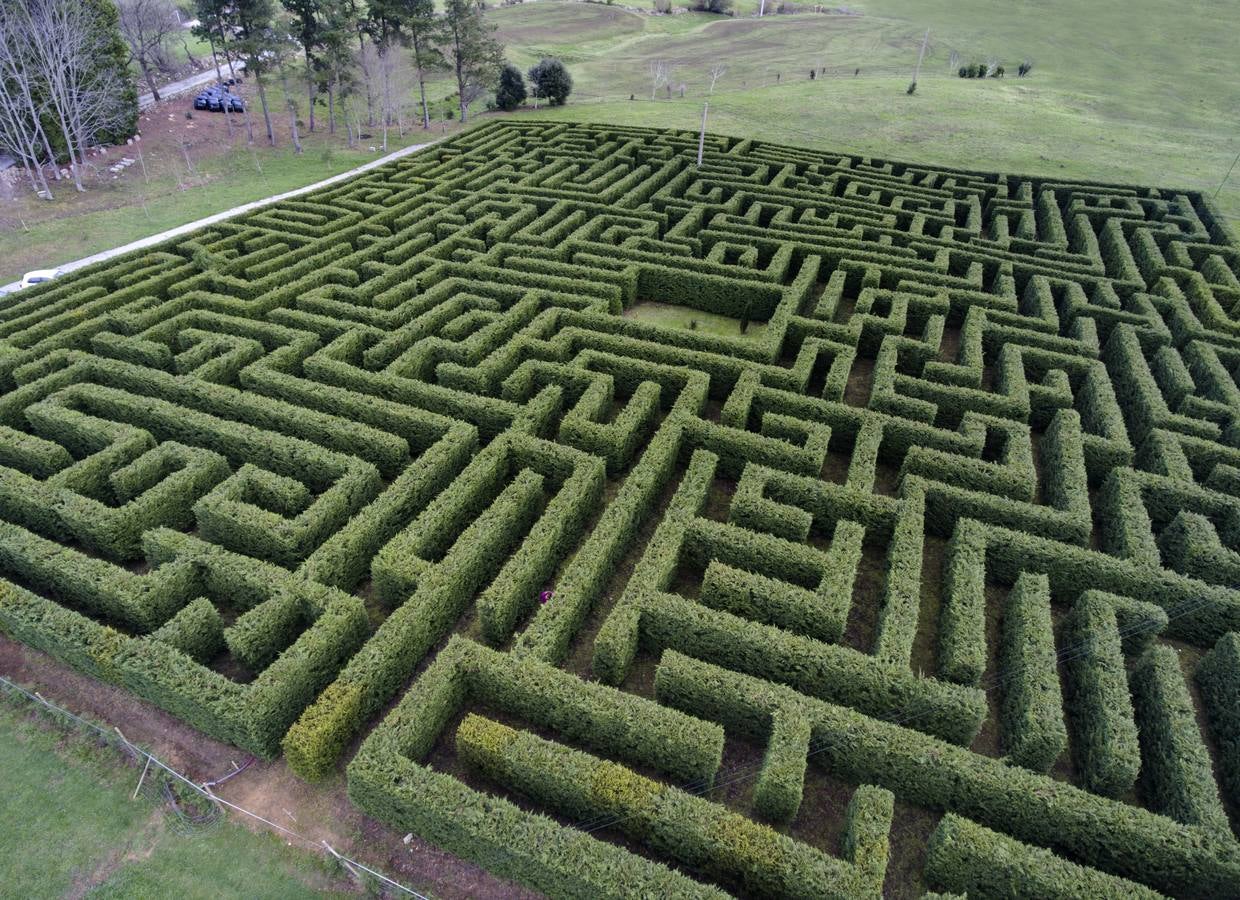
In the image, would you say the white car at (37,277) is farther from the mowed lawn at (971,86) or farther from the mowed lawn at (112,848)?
the mowed lawn at (971,86)

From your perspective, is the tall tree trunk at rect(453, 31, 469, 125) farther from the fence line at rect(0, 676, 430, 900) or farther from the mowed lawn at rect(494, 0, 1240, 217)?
the fence line at rect(0, 676, 430, 900)

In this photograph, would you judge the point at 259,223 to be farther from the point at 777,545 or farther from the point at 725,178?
the point at 777,545

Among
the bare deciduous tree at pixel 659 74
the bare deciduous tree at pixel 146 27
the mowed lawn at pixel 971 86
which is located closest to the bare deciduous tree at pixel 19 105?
the bare deciduous tree at pixel 146 27

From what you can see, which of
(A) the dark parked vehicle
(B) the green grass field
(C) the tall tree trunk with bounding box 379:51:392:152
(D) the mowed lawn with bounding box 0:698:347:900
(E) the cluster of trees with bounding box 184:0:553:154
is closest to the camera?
(D) the mowed lawn with bounding box 0:698:347:900

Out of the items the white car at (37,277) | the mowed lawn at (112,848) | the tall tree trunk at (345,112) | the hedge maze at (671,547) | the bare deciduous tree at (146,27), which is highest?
the bare deciduous tree at (146,27)

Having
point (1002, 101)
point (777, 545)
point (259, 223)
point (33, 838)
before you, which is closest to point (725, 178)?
point (259, 223)

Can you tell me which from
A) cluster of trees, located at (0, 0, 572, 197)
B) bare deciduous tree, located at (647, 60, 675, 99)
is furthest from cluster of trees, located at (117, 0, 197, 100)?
bare deciduous tree, located at (647, 60, 675, 99)

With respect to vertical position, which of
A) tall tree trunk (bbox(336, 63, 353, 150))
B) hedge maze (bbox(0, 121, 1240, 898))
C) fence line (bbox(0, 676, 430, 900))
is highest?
tall tree trunk (bbox(336, 63, 353, 150))
